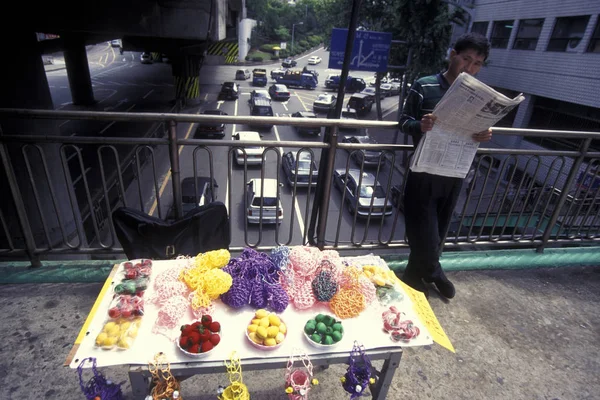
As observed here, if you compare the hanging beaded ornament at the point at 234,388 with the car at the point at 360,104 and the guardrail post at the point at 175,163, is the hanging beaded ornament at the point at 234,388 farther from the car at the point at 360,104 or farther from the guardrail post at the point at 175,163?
the car at the point at 360,104

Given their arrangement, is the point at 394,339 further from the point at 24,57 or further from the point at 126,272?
the point at 24,57

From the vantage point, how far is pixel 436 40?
15438 millimetres

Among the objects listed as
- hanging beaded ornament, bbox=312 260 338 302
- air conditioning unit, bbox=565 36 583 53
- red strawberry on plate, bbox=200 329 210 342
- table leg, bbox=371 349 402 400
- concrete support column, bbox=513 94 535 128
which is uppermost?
air conditioning unit, bbox=565 36 583 53

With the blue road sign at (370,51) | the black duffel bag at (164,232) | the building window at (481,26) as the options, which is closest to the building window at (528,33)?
the building window at (481,26)

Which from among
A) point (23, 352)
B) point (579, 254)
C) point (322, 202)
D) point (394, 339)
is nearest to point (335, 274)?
point (394, 339)

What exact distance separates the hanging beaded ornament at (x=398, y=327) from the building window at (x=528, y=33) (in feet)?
60.8

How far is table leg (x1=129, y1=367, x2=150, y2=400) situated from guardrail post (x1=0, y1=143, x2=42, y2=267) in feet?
5.88

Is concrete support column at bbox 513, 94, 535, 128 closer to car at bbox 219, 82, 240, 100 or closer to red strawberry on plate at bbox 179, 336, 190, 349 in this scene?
red strawberry on plate at bbox 179, 336, 190, 349

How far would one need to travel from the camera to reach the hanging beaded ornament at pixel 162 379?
64.3 inches

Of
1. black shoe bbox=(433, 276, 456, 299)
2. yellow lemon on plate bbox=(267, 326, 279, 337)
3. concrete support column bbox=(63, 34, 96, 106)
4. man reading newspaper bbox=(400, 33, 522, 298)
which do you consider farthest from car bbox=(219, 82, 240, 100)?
yellow lemon on plate bbox=(267, 326, 279, 337)

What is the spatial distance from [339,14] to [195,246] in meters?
21.0

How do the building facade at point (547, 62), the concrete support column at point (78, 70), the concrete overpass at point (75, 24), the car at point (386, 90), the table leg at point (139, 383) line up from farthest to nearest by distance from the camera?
the car at point (386, 90)
the concrete support column at point (78, 70)
the building facade at point (547, 62)
the concrete overpass at point (75, 24)
the table leg at point (139, 383)

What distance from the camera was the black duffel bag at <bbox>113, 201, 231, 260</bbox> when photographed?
268cm

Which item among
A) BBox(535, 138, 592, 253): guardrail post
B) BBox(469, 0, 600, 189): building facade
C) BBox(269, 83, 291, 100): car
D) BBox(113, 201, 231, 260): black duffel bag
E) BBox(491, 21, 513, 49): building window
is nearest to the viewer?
BBox(113, 201, 231, 260): black duffel bag
